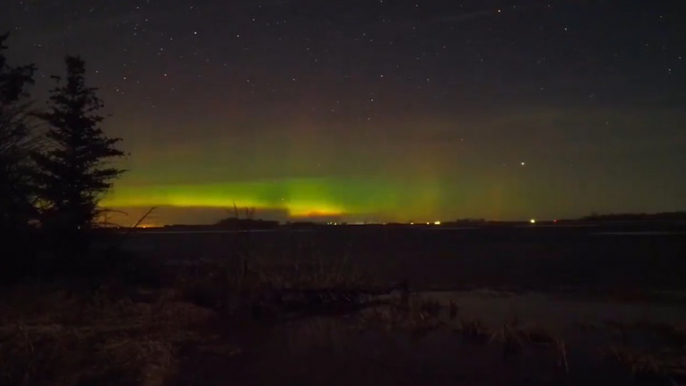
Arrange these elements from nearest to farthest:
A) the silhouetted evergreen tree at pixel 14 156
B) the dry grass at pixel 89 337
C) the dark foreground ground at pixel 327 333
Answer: the dry grass at pixel 89 337 < the dark foreground ground at pixel 327 333 < the silhouetted evergreen tree at pixel 14 156

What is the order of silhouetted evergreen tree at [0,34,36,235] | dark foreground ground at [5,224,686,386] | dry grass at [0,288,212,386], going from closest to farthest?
dry grass at [0,288,212,386] < dark foreground ground at [5,224,686,386] < silhouetted evergreen tree at [0,34,36,235]

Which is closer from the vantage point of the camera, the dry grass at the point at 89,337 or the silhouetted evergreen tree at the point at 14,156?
the dry grass at the point at 89,337

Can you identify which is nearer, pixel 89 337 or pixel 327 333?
pixel 89 337

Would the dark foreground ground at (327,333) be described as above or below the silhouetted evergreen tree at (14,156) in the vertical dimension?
below

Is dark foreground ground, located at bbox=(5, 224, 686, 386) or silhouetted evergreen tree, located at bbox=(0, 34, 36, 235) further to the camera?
silhouetted evergreen tree, located at bbox=(0, 34, 36, 235)

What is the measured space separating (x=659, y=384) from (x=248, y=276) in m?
13.8

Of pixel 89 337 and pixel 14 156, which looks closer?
pixel 89 337

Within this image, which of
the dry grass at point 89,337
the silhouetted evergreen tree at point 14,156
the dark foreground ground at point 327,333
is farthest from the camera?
the silhouetted evergreen tree at point 14,156

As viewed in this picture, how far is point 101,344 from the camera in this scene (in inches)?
613

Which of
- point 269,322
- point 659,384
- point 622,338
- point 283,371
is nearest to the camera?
point 659,384

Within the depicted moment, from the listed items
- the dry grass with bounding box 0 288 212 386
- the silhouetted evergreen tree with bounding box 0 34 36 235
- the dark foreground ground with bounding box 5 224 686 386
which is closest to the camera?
the dry grass with bounding box 0 288 212 386

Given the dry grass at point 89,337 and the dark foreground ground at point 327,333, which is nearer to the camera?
the dry grass at point 89,337

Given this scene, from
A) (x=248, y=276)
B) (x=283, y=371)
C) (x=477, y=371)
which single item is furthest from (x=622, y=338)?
(x=248, y=276)

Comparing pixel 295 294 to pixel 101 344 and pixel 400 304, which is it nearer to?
pixel 400 304
